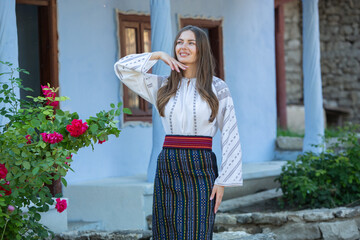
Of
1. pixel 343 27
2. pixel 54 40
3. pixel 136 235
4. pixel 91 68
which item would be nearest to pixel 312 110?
pixel 91 68

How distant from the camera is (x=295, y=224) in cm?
579

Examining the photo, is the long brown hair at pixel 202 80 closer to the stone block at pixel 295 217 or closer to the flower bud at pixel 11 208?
the flower bud at pixel 11 208

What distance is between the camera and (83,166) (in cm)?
677

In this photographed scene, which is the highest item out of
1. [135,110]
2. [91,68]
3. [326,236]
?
[91,68]

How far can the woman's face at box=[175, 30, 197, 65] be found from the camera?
3.50 metres

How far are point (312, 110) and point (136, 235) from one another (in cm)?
422

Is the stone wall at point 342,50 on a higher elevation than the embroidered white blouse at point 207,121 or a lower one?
higher

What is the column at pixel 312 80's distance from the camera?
842cm

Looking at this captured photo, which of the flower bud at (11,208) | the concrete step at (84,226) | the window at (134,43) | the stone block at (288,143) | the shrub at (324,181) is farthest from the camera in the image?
the stone block at (288,143)

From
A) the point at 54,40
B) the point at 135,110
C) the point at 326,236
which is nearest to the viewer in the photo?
the point at 326,236

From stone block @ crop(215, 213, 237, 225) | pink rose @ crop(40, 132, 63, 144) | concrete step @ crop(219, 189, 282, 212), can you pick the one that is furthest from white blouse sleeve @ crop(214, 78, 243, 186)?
concrete step @ crop(219, 189, 282, 212)

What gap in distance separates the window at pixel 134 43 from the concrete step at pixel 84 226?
1467mm

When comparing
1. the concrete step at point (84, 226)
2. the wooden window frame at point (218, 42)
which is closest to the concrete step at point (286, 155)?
the wooden window frame at point (218, 42)

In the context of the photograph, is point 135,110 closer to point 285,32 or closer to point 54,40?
point 54,40
